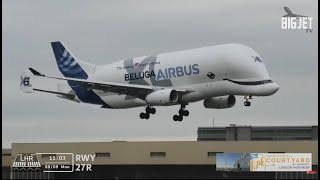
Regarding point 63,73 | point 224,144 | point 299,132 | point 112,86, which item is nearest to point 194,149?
point 224,144

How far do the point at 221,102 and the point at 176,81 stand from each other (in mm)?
5467

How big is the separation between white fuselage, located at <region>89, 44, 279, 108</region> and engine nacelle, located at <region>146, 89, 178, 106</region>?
1201mm

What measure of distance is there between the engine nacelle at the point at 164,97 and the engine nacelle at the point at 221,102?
594 centimetres

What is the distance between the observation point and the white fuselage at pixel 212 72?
83.2 metres

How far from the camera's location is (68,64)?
10638 centimetres

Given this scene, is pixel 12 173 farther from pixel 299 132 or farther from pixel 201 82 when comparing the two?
pixel 299 132

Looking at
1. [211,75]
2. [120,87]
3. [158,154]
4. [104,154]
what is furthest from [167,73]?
[104,154]

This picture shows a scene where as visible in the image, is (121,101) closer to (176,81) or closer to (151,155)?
(176,81)

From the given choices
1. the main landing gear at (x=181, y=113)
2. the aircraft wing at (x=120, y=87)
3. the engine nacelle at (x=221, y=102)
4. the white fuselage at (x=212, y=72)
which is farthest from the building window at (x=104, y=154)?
the engine nacelle at (x=221, y=102)

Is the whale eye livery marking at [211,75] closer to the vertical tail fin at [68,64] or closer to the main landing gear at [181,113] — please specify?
the main landing gear at [181,113]

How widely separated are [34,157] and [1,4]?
6040cm

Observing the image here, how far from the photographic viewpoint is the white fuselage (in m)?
83.2

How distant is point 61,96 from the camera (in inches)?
4058

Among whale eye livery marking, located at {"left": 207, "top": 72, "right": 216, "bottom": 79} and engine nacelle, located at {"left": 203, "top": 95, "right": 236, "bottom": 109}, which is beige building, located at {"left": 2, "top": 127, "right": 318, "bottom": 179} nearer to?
engine nacelle, located at {"left": 203, "top": 95, "right": 236, "bottom": 109}
